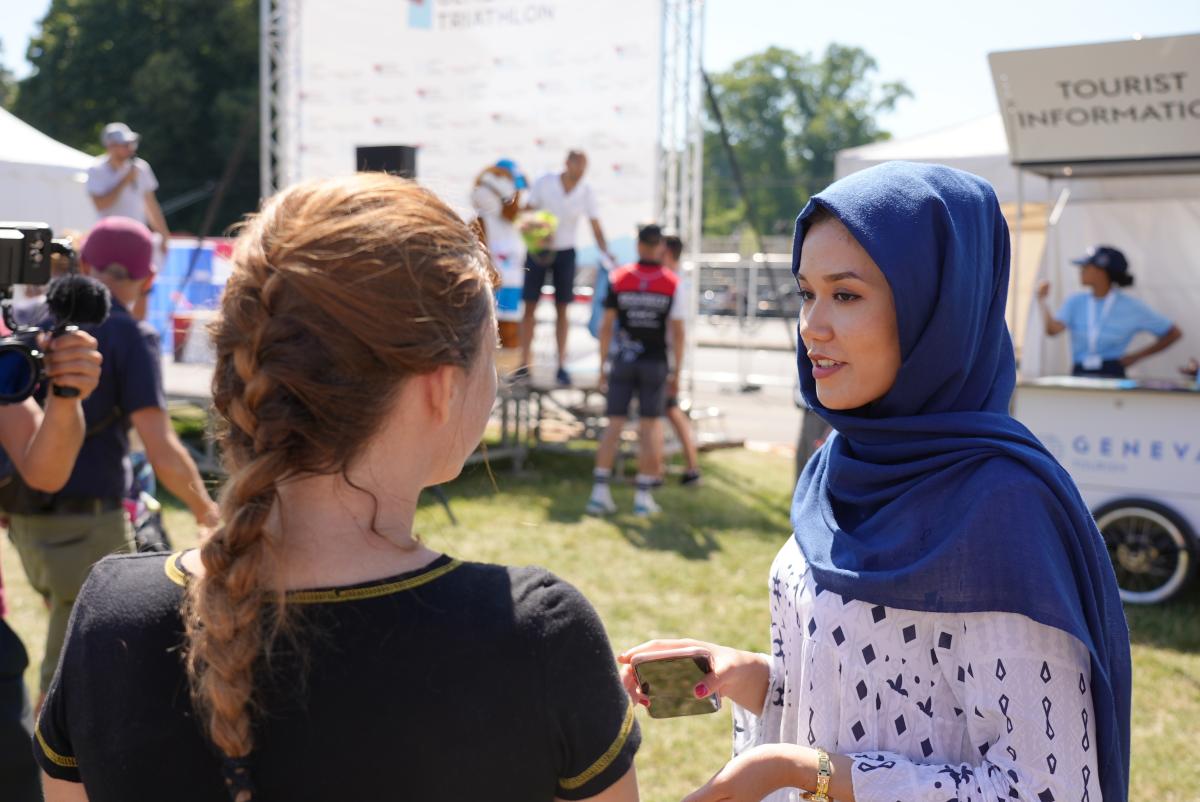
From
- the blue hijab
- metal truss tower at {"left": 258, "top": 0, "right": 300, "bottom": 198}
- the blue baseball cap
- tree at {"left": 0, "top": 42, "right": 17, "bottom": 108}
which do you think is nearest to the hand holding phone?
the blue hijab

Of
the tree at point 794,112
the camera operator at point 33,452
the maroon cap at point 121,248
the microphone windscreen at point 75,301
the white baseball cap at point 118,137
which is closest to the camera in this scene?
the camera operator at point 33,452

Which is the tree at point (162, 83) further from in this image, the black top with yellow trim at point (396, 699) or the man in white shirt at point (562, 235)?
the black top with yellow trim at point (396, 699)

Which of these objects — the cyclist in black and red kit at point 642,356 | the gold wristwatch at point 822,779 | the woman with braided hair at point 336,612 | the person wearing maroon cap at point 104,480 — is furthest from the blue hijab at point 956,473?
the cyclist in black and red kit at point 642,356

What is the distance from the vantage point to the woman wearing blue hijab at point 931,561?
53.8 inches

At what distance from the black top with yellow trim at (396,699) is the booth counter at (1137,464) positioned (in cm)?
531

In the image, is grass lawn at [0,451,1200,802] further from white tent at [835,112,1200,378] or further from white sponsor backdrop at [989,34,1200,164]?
white sponsor backdrop at [989,34,1200,164]

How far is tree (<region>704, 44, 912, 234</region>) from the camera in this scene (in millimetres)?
73688

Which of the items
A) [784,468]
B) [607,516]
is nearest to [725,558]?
[607,516]

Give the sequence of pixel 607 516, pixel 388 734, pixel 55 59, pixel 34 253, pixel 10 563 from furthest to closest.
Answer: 1. pixel 55 59
2. pixel 607 516
3. pixel 10 563
4. pixel 34 253
5. pixel 388 734

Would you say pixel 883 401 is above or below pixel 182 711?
above

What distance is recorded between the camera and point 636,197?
9.75 metres

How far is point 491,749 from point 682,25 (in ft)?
30.1

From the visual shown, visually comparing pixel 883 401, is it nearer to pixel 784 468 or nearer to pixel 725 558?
→ pixel 725 558

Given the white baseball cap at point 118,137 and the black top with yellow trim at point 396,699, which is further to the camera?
the white baseball cap at point 118,137
